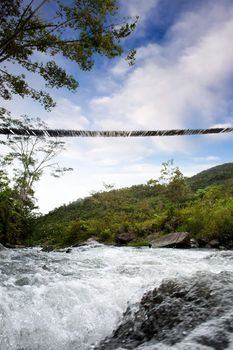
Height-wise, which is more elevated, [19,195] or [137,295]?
[19,195]

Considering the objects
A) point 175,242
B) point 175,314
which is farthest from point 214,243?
point 175,314

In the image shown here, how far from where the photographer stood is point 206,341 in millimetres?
1978

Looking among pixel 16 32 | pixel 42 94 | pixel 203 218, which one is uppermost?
pixel 16 32

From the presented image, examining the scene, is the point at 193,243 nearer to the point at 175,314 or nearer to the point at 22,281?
the point at 22,281

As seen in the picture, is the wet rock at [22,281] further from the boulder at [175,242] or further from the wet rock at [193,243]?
the wet rock at [193,243]

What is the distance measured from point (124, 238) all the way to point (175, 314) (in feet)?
36.4

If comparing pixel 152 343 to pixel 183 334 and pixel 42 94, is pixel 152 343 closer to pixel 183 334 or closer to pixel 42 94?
pixel 183 334

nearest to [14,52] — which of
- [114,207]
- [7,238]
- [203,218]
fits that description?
[7,238]

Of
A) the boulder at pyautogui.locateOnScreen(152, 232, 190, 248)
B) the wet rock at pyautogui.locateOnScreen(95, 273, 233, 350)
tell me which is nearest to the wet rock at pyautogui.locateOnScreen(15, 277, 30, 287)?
the wet rock at pyautogui.locateOnScreen(95, 273, 233, 350)

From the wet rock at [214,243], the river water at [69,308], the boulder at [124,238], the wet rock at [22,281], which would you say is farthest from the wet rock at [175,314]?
the boulder at [124,238]

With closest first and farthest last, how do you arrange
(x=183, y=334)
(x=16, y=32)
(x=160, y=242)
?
(x=183, y=334) → (x=16, y=32) → (x=160, y=242)

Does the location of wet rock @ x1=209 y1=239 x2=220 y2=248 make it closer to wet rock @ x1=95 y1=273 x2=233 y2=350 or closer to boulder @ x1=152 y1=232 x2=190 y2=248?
boulder @ x1=152 y1=232 x2=190 y2=248

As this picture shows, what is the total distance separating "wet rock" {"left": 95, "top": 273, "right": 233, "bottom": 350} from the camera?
2223 millimetres

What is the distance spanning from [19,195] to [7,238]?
1212 centimetres
